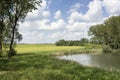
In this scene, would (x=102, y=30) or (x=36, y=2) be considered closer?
(x=36, y=2)

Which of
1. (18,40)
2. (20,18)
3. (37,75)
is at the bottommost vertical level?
(37,75)

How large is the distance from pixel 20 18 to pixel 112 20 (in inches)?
2735

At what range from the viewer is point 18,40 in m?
51.2

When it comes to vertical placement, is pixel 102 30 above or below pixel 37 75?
above

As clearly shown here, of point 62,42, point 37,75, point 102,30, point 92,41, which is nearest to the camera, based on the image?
point 37,75

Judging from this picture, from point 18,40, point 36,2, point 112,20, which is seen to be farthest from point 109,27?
point 36,2

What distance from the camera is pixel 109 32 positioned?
107000mm

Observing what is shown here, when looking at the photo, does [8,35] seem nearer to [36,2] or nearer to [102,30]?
[36,2]

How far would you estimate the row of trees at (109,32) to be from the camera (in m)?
102

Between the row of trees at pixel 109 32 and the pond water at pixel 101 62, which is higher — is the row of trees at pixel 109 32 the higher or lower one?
the higher one

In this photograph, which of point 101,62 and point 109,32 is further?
point 109,32

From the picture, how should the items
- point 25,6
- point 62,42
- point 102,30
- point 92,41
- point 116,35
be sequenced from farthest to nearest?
point 62,42, point 92,41, point 102,30, point 116,35, point 25,6

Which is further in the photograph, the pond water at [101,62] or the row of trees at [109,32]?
the row of trees at [109,32]

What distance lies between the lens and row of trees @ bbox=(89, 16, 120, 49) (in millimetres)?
102269
